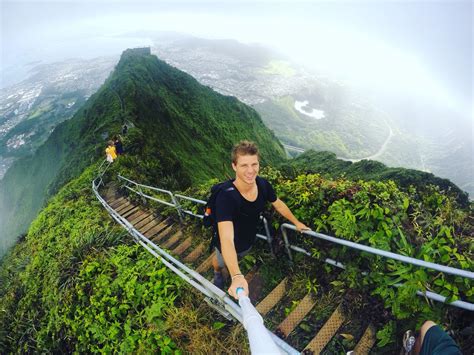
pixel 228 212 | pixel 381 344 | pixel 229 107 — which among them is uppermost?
pixel 228 212

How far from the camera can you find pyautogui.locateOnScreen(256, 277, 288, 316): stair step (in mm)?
3891

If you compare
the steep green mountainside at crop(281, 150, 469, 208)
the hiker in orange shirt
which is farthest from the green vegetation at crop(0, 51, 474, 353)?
the steep green mountainside at crop(281, 150, 469, 208)

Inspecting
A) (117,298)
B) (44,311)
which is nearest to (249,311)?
(117,298)

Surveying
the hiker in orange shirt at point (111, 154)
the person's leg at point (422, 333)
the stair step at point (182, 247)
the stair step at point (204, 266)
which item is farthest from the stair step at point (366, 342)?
the hiker in orange shirt at point (111, 154)

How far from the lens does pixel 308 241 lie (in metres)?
4.10

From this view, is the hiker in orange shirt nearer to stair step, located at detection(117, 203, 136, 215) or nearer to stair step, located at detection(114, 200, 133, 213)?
stair step, located at detection(114, 200, 133, 213)

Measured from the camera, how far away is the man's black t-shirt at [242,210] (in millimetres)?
3068

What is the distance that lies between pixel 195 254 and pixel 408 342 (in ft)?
13.8

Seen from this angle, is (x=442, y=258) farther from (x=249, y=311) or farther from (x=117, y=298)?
(x=117, y=298)

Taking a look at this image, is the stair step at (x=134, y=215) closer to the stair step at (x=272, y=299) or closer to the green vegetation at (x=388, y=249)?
the green vegetation at (x=388, y=249)

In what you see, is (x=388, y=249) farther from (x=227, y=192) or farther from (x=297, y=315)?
(x=227, y=192)

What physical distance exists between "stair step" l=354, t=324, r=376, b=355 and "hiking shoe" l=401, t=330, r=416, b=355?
41 cm

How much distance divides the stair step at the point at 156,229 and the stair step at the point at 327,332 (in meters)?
5.57

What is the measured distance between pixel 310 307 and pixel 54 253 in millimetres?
8504
